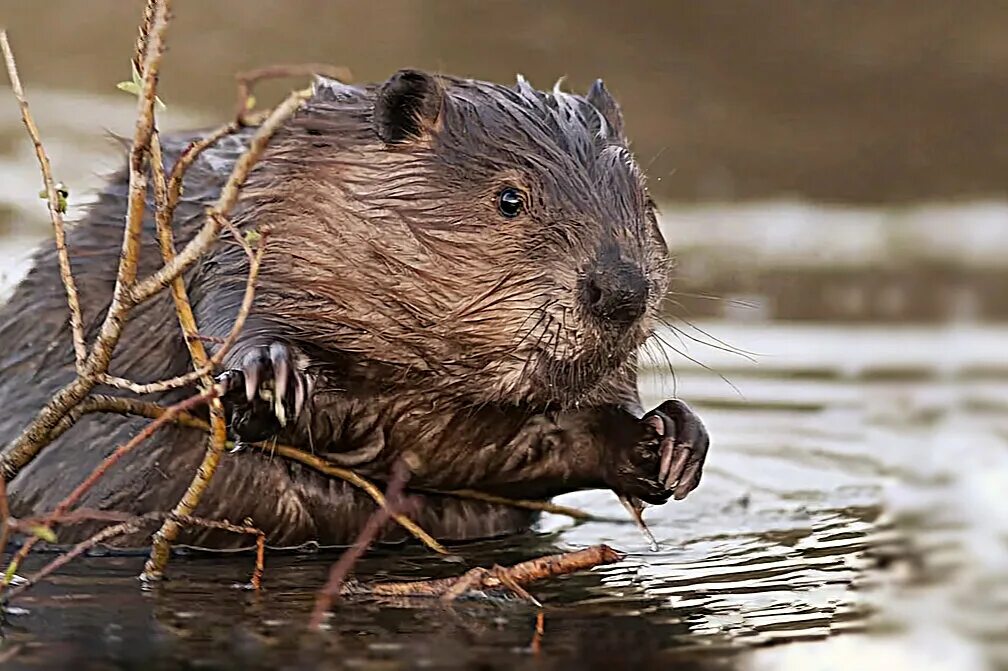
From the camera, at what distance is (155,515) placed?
3.32 m

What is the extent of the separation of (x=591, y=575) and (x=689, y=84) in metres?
6.93

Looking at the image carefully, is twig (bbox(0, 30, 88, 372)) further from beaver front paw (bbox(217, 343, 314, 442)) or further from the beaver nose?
the beaver nose

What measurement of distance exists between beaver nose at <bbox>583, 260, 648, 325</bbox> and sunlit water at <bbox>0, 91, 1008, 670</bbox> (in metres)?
0.52

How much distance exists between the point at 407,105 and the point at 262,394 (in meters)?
0.70

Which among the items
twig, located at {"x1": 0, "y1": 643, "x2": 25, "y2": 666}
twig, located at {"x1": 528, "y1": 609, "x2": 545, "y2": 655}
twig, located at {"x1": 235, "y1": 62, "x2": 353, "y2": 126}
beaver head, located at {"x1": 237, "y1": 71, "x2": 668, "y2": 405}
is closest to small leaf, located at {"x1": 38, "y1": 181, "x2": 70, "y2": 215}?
twig, located at {"x1": 235, "y1": 62, "x2": 353, "y2": 126}

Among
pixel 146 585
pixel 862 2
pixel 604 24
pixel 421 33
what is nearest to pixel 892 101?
pixel 862 2

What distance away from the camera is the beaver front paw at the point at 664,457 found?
153 inches

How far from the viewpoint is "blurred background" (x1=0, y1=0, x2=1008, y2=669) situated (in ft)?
21.1

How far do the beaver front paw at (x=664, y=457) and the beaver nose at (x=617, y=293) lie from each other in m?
0.50

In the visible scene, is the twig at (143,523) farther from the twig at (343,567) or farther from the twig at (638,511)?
the twig at (638,511)

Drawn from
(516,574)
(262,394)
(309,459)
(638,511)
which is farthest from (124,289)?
(638,511)

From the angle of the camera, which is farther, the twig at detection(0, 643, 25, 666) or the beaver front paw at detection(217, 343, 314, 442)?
the beaver front paw at detection(217, 343, 314, 442)

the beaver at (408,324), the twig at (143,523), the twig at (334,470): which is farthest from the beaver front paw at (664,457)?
the twig at (143,523)

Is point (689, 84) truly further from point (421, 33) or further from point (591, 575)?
point (591, 575)
